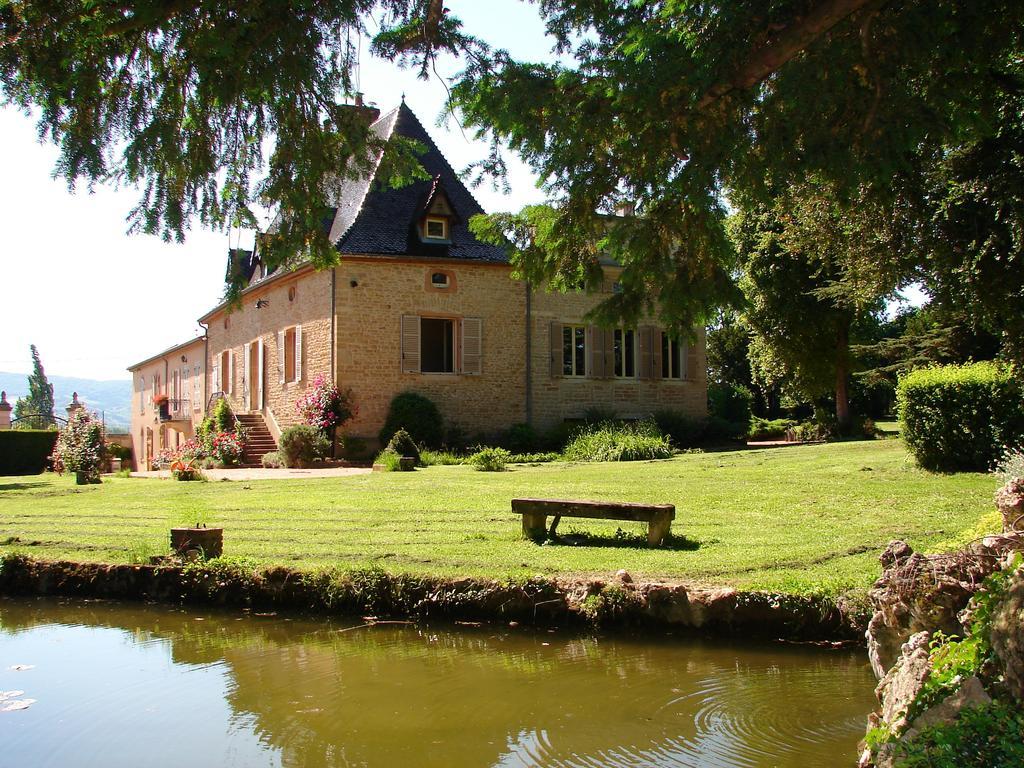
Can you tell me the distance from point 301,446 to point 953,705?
1775 cm

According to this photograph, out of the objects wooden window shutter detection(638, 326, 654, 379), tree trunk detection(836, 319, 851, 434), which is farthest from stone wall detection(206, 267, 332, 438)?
tree trunk detection(836, 319, 851, 434)

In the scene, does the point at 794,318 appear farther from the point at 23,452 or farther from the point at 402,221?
the point at 23,452

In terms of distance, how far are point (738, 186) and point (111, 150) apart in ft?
12.5

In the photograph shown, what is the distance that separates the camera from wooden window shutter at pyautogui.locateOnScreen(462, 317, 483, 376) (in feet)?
73.3

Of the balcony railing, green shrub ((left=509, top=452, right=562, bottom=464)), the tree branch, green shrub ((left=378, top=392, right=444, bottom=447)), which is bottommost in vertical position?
green shrub ((left=509, top=452, right=562, bottom=464))

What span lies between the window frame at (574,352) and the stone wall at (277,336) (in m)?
6.25

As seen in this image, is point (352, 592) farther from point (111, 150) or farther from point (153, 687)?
point (111, 150)

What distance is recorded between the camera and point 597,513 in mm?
8508

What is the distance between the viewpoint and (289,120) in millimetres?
5578

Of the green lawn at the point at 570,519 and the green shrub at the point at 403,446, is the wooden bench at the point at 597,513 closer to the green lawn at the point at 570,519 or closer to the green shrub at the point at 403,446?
the green lawn at the point at 570,519

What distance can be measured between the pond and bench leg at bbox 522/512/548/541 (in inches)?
88.8

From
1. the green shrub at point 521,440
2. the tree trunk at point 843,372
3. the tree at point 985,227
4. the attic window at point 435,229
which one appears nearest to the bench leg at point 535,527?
the tree at point 985,227

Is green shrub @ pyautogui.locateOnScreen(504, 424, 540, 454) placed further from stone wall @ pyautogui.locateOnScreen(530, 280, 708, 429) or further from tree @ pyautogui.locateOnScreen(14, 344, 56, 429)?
tree @ pyautogui.locateOnScreen(14, 344, 56, 429)

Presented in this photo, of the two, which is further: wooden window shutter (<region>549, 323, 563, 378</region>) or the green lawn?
wooden window shutter (<region>549, 323, 563, 378</region>)
